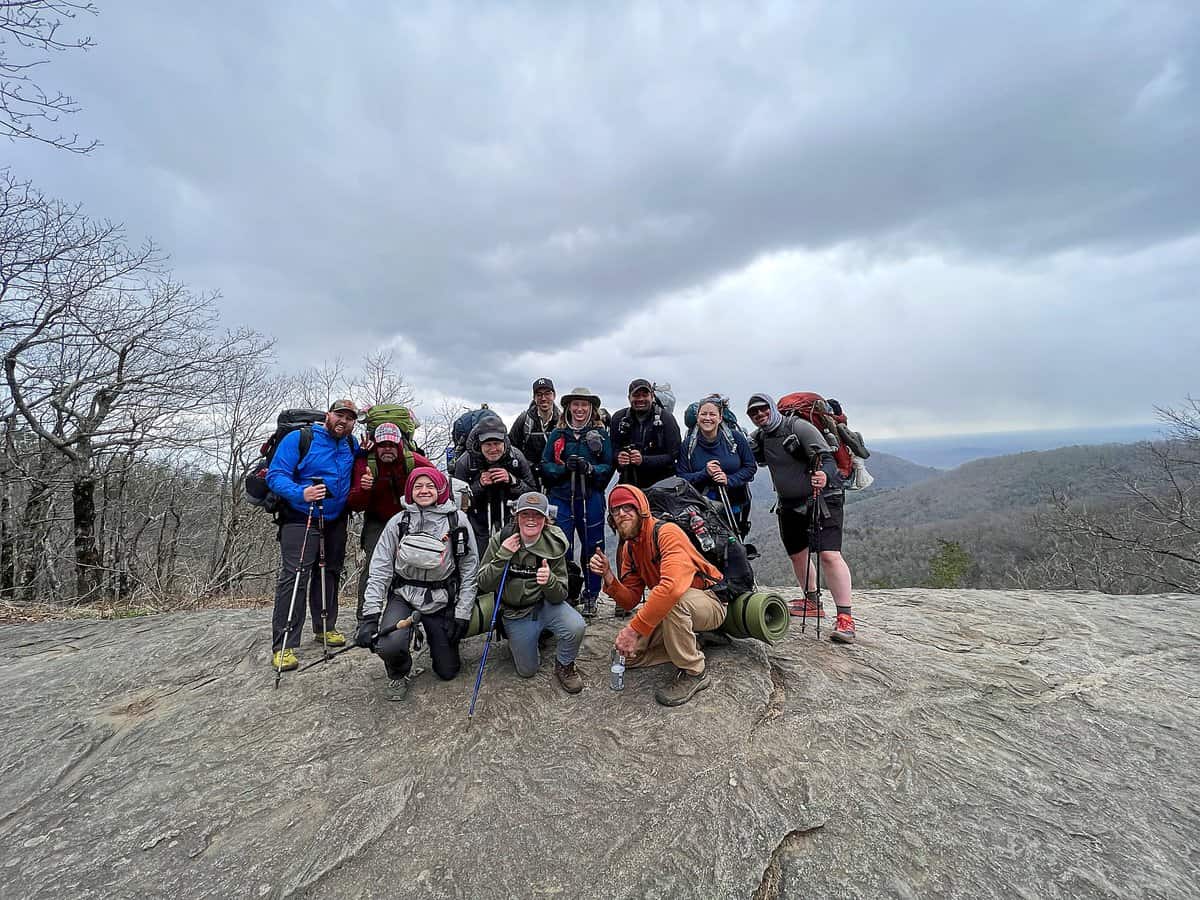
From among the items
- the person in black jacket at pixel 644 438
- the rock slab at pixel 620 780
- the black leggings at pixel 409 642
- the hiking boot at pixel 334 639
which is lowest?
the rock slab at pixel 620 780

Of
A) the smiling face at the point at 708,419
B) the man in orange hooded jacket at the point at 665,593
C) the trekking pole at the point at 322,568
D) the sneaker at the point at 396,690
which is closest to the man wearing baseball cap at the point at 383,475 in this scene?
the trekking pole at the point at 322,568

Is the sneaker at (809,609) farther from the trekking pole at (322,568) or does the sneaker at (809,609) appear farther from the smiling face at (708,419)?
the trekking pole at (322,568)

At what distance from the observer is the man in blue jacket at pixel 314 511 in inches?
204

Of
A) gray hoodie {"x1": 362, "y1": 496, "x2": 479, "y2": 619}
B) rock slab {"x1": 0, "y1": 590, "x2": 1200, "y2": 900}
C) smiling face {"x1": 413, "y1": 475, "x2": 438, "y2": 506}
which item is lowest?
rock slab {"x1": 0, "y1": 590, "x2": 1200, "y2": 900}

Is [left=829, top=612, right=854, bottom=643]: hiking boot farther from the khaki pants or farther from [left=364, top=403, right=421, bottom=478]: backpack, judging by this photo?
[left=364, top=403, right=421, bottom=478]: backpack

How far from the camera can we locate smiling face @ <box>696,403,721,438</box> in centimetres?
596

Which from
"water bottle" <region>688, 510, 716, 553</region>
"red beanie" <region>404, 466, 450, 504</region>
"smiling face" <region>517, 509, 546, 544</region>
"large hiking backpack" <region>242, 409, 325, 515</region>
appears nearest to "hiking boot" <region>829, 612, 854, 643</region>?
"water bottle" <region>688, 510, 716, 553</region>

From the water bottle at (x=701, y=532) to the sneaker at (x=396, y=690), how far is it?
9.77 feet

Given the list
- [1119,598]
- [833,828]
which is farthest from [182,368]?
[1119,598]

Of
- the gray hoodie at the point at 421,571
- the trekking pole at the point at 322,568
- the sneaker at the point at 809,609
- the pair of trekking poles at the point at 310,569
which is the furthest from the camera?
the sneaker at the point at 809,609

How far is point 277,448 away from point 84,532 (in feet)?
35.9

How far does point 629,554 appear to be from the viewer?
494 cm

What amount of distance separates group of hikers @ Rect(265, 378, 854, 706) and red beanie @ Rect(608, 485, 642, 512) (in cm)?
1

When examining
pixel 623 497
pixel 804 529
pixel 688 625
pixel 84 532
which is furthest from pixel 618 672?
pixel 84 532
